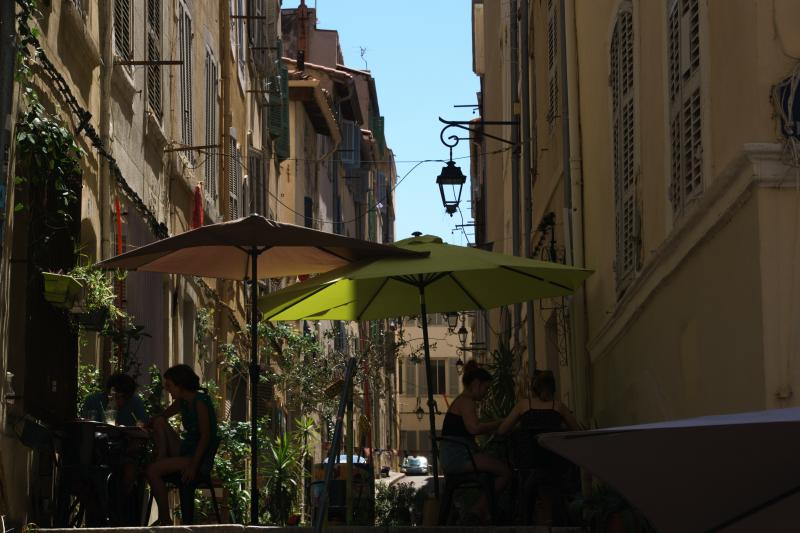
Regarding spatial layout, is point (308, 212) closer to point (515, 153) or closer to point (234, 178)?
point (234, 178)

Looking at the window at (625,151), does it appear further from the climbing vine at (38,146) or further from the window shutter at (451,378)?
the window shutter at (451,378)

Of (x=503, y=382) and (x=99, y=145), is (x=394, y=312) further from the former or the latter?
(x=503, y=382)

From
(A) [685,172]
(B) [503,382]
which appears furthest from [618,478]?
(B) [503,382]

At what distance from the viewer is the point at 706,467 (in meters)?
3.76

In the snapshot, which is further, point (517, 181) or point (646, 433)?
point (517, 181)

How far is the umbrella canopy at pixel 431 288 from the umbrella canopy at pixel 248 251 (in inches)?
8.4

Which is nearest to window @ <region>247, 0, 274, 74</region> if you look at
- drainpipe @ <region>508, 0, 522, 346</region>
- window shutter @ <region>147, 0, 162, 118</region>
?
drainpipe @ <region>508, 0, 522, 346</region>

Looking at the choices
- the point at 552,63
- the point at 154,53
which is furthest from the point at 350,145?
the point at 154,53

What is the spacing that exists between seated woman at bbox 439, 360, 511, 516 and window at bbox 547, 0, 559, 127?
563 cm

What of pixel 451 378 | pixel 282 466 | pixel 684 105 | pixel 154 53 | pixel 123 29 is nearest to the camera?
pixel 684 105

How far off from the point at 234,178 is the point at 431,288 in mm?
10498

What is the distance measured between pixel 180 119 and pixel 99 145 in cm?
500

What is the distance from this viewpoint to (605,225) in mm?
11453

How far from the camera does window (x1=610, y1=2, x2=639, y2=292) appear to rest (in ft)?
32.3
